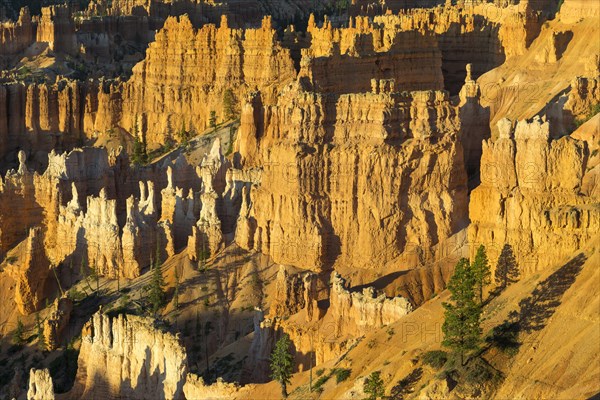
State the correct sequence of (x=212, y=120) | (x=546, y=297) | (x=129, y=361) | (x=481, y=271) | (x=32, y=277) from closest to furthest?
(x=546, y=297)
(x=481, y=271)
(x=129, y=361)
(x=32, y=277)
(x=212, y=120)

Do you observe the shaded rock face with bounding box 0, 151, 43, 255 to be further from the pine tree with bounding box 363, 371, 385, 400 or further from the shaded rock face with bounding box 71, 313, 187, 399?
the pine tree with bounding box 363, 371, 385, 400

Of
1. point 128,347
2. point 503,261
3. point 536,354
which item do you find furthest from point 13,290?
point 536,354

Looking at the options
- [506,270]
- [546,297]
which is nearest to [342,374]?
[506,270]

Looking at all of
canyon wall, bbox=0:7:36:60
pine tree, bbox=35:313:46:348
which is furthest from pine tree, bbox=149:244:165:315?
canyon wall, bbox=0:7:36:60

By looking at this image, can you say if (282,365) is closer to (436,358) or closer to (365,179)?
(436,358)

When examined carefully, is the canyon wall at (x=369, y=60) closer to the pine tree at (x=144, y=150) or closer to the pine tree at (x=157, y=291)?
the pine tree at (x=144, y=150)

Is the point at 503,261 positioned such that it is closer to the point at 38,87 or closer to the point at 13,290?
the point at 13,290
